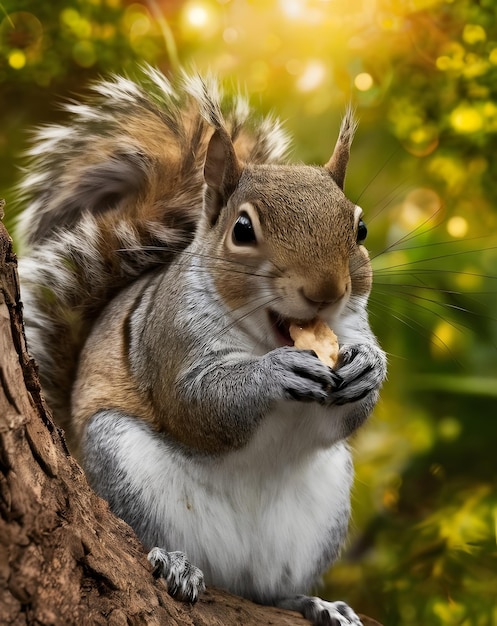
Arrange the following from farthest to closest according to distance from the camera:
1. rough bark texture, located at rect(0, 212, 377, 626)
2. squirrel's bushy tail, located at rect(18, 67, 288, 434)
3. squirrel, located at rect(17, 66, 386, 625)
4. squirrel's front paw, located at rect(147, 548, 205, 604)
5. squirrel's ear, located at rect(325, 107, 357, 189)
→ 1. squirrel's bushy tail, located at rect(18, 67, 288, 434)
2. squirrel's ear, located at rect(325, 107, 357, 189)
3. squirrel, located at rect(17, 66, 386, 625)
4. squirrel's front paw, located at rect(147, 548, 205, 604)
5. rough bark texture, located at rect(0, 212, 377, 626)

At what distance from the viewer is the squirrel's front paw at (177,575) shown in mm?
1358

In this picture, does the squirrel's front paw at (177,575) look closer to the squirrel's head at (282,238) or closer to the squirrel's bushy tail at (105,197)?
the squirrel's head at (282,238)

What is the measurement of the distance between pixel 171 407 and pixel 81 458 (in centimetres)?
24

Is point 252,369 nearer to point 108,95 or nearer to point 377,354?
point 377,354

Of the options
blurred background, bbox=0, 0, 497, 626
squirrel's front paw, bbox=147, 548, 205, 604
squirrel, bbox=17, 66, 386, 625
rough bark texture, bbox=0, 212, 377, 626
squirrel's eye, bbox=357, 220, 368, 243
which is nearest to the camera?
rough bark texture, bbox=0, 212, 377, 626

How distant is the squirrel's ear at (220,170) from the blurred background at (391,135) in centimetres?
106

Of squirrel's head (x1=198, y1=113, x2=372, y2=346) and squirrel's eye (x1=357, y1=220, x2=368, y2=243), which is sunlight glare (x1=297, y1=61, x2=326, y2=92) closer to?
squirrel's head (x1=198, y1=113, x2=372, y2=346)

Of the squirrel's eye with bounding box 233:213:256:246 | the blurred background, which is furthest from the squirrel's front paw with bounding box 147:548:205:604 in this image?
the blurred background

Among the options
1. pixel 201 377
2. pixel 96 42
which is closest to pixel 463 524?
pixel 201 377

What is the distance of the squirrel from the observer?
1.46m

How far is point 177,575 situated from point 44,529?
0.36m

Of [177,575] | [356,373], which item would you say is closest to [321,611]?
[177,575]

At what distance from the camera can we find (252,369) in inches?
59.0

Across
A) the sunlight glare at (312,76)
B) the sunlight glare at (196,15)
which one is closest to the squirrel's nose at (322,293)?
the sunlight glare at (312,76)
